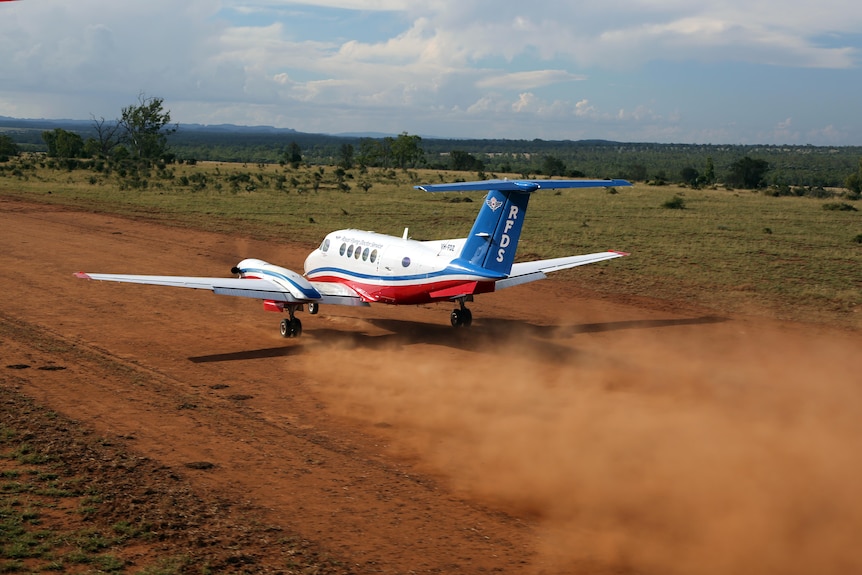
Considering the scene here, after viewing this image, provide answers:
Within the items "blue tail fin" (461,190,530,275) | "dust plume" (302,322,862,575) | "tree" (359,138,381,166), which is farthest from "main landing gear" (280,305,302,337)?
Answer: "tree" (359,138,381,166)

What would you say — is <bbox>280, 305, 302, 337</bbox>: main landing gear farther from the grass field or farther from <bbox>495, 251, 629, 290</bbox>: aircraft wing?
the grass field

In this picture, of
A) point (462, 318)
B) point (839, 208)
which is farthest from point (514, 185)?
point (839, 208)

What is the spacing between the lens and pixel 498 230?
867 inches

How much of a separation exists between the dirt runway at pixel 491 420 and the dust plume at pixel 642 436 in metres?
0.05

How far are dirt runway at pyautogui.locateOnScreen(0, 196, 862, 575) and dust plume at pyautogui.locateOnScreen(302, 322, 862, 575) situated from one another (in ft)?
0.17

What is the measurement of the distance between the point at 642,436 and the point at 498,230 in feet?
24.8

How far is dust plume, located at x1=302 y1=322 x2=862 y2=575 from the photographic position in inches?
480

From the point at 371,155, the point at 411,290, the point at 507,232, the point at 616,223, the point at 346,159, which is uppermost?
the point at 371,155

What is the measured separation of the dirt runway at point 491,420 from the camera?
12.4 meters

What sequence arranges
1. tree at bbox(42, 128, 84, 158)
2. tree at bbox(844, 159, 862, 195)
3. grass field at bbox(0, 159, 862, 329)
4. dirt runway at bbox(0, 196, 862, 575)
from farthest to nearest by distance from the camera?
tree at bbox(42, 128, 84, 158), tree at bbox(844, 159, 862, 195), grass field at bbox(0, 159, 862, 329), dirt runway at bbox(0, 196, 862, 575)

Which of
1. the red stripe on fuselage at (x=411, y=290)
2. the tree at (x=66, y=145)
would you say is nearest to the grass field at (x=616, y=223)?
the red stripe on fuselage at (x=411, y=290)

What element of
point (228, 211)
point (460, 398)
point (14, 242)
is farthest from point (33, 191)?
point (460, 398)

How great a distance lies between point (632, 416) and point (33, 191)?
198 ft

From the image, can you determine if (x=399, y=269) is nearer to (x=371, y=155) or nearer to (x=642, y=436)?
(x=642, y=436)
